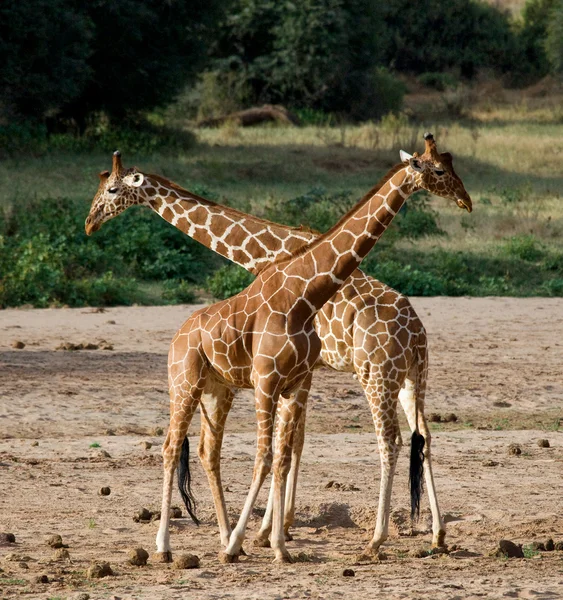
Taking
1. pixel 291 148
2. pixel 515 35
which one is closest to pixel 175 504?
pixel 291 148

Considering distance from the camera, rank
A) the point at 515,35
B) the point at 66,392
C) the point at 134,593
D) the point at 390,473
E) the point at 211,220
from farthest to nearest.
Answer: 1. the point at 515,35
2. the point at 66,392
3. the point at 211,220
4. the point at 390,473
5. the point at 134,593

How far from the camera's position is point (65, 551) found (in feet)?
19.1

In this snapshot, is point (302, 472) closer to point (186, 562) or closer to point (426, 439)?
point (426, 439)

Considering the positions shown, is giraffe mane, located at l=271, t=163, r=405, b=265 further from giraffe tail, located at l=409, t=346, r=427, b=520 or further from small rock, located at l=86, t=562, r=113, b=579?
small rock, located at l=86, t=562, r=113, b=579

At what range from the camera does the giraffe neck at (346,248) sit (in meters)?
5.79

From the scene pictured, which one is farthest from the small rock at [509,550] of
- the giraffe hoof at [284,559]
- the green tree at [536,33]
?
the green tree at [536,33]

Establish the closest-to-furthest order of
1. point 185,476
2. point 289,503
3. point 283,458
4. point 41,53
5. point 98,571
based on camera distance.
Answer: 1. point 98,571
2. point 283,458
3. point 185,476
4. point 289,503
5. point 41,53

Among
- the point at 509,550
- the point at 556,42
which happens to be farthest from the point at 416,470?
the point at 556,42

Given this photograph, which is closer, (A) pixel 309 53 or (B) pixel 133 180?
(B) pixel 133 180

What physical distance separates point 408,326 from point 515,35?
145 ft

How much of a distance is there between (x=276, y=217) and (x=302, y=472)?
1018 cm

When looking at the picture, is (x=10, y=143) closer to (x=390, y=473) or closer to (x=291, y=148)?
(x=291, y=148)

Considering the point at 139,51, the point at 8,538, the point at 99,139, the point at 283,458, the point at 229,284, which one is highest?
the point at 139,51

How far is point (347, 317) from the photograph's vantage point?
6.37 metres
